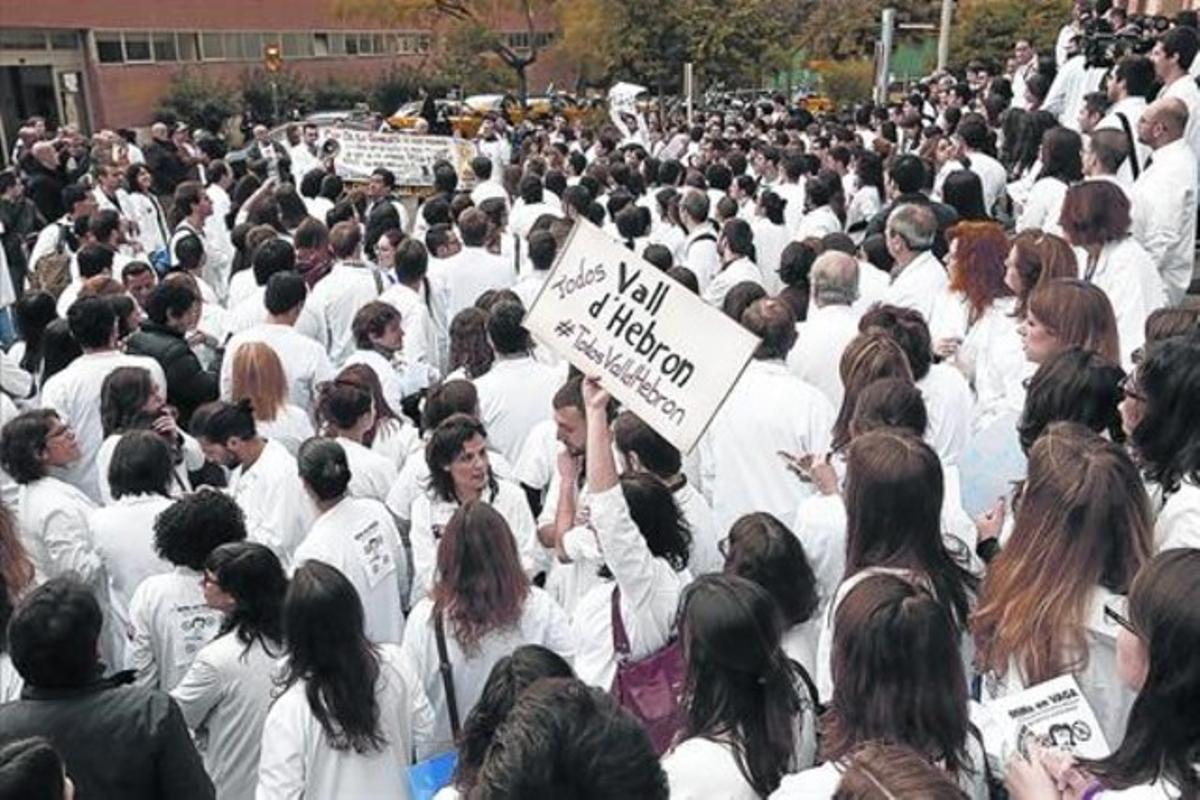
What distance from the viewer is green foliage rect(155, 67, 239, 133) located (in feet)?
136

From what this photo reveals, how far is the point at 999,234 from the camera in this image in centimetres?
558

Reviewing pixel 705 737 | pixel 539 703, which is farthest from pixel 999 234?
pixel 539 703

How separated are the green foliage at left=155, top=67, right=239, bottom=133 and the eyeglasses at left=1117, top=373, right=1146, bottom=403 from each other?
40899 millimetres

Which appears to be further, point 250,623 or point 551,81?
point 551,81

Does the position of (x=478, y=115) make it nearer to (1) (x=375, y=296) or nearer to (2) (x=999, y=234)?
(1) (x=375, y=296)

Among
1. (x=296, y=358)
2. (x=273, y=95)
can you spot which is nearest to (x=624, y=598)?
(x=296, y=358)

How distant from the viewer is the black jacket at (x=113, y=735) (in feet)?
9.77

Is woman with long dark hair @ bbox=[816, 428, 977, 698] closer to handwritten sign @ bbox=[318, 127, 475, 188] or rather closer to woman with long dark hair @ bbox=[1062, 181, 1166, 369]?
woman with long dark hair @ bbox=[1062, 181, 1166, 369]

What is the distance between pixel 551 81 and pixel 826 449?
52.4 m

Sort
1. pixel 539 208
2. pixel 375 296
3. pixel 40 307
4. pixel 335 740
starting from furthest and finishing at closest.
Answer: pixel 539 208
pixel 375 296
pixel 40 307
pixel 335 740

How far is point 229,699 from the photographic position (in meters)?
3.62

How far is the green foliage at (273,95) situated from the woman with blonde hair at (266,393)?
130 feet

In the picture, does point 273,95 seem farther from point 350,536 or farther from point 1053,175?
point 350,536

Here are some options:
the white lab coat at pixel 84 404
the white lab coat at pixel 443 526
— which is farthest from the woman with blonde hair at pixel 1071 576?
the white lab coat at pixel 84 404
